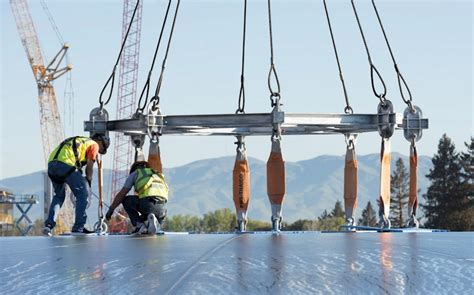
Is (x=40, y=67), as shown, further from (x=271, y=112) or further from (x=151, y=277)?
(x=151, y=277)

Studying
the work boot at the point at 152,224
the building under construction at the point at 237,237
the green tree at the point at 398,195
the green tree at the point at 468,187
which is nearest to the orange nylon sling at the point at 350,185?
the building under construction at the point at 237,237

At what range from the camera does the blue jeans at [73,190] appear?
25.1 m

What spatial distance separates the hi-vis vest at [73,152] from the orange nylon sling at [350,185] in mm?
7879

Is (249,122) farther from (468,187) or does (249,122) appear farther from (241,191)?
(468,187)

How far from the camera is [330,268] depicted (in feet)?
28.3

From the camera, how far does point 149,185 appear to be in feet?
76.8

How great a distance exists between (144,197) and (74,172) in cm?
261

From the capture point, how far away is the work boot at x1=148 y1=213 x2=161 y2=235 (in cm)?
2238

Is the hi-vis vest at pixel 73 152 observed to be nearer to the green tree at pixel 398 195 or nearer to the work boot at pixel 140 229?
the work boot at pixel 140 229

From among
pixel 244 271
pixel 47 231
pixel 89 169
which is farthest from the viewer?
pixel 89 169

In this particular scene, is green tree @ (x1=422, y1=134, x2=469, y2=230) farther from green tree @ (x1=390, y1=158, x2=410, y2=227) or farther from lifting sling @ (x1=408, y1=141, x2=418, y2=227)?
lifting sling @ (x1=408, y1=141, x2=418, y2=227)

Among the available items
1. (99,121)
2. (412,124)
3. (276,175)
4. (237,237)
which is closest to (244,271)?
(237,237)

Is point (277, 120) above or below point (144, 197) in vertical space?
above

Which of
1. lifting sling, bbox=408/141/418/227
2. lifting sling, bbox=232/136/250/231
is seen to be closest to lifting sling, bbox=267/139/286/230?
lifting sling, bbox=232/136/250/231
